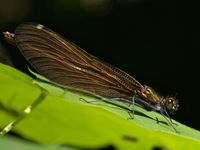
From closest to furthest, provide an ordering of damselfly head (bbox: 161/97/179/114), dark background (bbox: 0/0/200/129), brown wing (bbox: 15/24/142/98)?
brown wing (bbox: 15/24/142/98) → damselfly head (bbox: 161/97/179/114) → dark background (bbox: 0/0/200/129)

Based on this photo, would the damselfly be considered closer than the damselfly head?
Yes

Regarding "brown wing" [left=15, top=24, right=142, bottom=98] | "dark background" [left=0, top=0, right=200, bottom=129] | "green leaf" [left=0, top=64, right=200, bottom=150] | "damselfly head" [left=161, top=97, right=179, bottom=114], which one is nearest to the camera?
"green leaf" [left=0, top=64, right=200, bottom=150]

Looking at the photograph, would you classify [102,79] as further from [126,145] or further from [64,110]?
[64,110]

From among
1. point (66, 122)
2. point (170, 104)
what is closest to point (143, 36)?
point (170, 104)

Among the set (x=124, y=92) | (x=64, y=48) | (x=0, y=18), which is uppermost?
(x=0, y=18)

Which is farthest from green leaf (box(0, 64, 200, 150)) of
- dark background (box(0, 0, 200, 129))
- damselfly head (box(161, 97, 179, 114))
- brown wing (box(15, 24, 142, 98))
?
dark background (box(0, 0, 200, 129))

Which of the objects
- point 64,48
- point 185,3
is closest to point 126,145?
point 64,48

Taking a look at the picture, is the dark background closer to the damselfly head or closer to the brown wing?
the damselfly head

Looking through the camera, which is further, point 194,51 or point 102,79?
point 194,51
